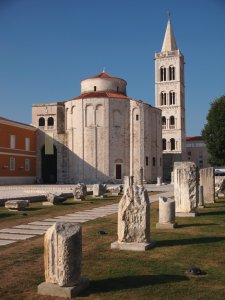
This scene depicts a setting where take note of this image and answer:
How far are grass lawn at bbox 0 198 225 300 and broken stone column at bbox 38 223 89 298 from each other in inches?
5.4

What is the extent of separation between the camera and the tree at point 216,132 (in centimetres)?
4034

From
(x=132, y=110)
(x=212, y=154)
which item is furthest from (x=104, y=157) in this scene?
(x=212, y=154)

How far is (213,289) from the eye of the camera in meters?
4.99

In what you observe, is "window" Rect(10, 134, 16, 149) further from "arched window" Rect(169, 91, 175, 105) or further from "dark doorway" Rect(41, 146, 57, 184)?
"arched window" Rect(169, 91, 175, 105)

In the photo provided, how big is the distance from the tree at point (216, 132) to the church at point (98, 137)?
31.0 ft

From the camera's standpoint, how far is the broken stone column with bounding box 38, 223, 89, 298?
16.0ft

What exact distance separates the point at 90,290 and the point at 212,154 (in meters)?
37.6

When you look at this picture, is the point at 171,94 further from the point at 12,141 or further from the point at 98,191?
the point at 98,191

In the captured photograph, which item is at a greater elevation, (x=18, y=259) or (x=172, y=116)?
(x=172, y=116)

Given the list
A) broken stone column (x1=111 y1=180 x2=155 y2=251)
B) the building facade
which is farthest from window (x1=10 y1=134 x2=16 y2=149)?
broken stone column (x1=111 y1=180 x2=155 y2=251)

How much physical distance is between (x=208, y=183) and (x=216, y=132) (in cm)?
2428

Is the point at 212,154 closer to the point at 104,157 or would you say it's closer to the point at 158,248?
the point at 104,157

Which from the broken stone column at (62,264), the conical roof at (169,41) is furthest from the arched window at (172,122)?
the broken stone column at (62,264)

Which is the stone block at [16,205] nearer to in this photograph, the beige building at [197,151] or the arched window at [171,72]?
the arched window at [171,72]
